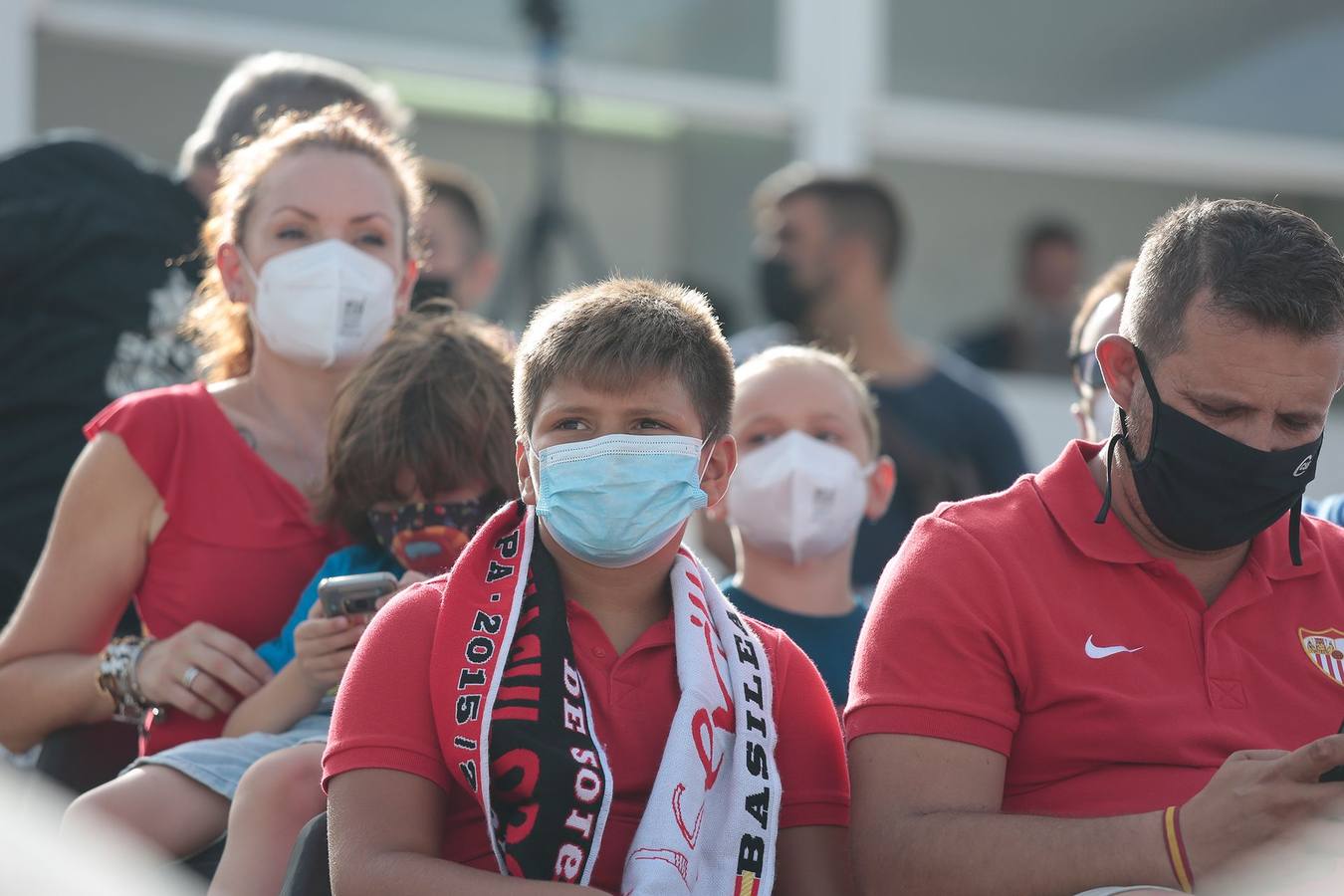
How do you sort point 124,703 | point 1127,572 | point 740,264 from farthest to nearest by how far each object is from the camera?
point 740,264, point 124,703, point 1127,572

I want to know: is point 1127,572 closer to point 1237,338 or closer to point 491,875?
point 1237,338

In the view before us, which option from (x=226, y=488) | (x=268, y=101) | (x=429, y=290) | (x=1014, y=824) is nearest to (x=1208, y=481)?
(x=1014, y=824)

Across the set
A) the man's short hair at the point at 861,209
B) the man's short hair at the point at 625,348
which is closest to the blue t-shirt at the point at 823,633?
the man's short hair at the point at 625,348

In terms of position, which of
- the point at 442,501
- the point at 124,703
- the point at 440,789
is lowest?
the point at 124,703

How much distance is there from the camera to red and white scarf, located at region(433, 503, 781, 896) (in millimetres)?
2227

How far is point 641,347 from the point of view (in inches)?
95.5

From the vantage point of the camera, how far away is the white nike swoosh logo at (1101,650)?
7.76ft

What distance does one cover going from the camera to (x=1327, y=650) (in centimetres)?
249

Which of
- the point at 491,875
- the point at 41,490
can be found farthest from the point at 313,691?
the point at 41,490

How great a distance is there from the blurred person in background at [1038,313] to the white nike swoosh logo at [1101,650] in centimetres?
531

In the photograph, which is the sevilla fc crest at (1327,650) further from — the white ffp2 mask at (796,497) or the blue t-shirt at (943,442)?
the blue t-shirt at (943,442)

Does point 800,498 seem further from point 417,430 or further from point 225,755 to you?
point 225,755

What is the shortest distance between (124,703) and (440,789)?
36.6 inches

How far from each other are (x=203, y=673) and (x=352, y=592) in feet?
1.33
